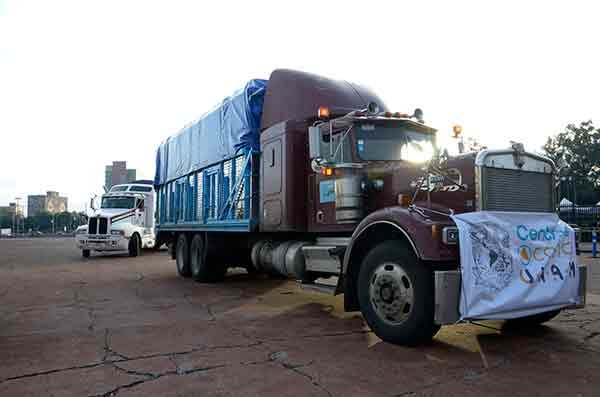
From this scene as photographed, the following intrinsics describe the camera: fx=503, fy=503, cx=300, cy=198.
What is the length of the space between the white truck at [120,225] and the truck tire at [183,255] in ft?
27.0

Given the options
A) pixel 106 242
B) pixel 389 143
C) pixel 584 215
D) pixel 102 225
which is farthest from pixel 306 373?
pixel 584 215

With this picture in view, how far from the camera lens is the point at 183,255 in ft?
41.1

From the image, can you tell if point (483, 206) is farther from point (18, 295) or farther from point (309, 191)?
point (18, 295)

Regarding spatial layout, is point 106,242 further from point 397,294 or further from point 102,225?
point 397,294

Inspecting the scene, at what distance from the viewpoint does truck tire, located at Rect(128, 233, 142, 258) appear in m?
21.1

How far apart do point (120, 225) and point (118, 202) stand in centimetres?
143

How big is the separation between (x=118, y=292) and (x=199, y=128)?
4.07m

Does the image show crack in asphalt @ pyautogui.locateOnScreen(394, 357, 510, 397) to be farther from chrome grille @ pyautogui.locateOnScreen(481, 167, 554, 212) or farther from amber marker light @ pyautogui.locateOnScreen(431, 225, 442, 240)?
chrome grille @ pyautogui.locateOnScreen(481, 167, 554, 212)

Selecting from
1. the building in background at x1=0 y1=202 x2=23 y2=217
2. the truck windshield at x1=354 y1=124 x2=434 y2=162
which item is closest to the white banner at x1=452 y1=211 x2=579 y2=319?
the truck windshield at x1=354 y1=124 x2=434 y2=162

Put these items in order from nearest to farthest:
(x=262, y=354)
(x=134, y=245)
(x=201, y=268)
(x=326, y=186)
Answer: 1. (x=262, y=354)
2. (x=326, y=186)
3. (x=201, y=268)
4. (x=134, y=245)

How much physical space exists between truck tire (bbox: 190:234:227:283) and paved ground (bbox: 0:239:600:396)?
2.67 meters

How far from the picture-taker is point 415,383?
159 inches

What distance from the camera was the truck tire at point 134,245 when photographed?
69.3 feet

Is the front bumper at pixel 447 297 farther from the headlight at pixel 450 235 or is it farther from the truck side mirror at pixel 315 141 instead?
the truck side mirror at pixel 315 141
